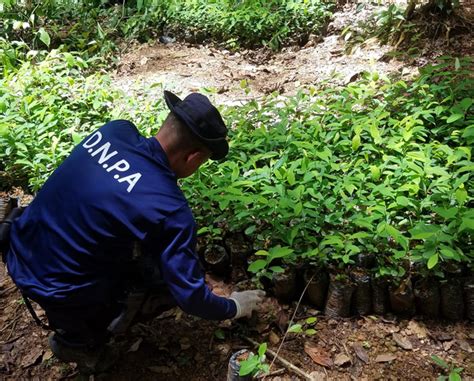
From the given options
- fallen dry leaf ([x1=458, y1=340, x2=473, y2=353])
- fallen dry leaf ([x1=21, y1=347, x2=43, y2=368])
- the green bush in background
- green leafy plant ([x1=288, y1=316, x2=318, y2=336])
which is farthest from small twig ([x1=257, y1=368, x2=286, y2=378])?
the green bush in background

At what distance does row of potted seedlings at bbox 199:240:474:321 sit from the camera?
2605 millimetres

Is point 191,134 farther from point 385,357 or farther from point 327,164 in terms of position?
point 385,357

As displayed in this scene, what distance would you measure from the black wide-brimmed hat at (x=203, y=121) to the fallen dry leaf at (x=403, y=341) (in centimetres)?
153

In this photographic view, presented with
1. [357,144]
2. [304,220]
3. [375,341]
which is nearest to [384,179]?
[357,144]

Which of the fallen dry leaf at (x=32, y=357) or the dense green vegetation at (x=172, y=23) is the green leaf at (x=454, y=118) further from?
the dense green vegetation at (x=172, y=23)

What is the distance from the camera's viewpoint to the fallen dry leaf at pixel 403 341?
2.56m

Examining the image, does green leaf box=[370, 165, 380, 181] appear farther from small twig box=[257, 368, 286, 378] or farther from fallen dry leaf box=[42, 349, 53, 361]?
fallen dry leaf box=[42, 349, 53, 361]

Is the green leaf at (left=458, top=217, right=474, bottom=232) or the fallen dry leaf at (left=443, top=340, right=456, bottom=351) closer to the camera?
the green leaf at (left=458, top=217, right=474, bottom=232)

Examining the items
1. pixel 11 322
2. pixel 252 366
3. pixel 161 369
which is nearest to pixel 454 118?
pixel 252 366

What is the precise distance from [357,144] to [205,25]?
4446 mm

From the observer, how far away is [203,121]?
82.8 inches

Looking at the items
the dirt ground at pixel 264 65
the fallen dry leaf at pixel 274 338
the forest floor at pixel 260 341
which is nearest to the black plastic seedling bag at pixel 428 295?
the forest floor at pixel 260 341

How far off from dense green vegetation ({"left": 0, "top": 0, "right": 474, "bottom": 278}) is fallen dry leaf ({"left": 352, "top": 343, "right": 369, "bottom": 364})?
45 centimetres

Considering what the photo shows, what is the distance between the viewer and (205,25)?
6973mm
